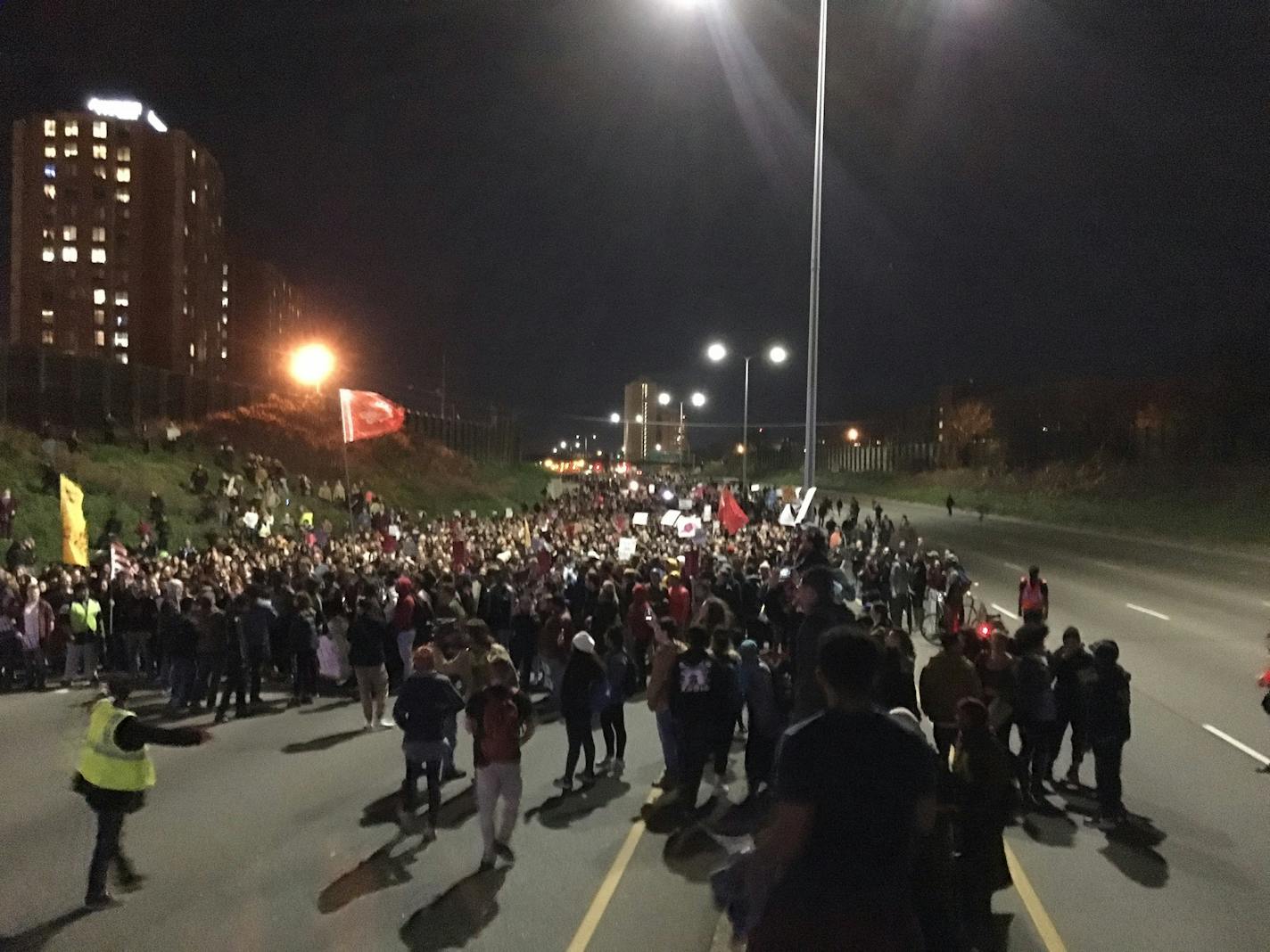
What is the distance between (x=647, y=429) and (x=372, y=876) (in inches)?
6229

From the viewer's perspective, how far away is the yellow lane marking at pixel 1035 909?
6.06 m

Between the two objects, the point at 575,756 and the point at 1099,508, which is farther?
the point at 1099,508

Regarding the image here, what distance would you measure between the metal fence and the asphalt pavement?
75.8 feet

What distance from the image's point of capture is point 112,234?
93.4m

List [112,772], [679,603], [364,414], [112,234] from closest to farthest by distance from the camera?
[112,772]
[679,603]
[364,414]
[112,234]

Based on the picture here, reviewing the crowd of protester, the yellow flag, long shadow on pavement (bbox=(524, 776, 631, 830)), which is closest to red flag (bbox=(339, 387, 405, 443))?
the crowd of protester

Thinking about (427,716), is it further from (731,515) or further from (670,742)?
(731,515)

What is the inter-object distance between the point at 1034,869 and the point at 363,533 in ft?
72.2

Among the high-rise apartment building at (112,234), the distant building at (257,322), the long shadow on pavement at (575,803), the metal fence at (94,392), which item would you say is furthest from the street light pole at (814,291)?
the distant building at (257,322)

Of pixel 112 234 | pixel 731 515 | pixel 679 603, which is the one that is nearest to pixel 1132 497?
pixel 731 515

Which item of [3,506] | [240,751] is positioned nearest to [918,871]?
[240,751]

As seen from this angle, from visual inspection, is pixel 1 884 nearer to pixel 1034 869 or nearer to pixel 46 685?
pixel 1034 869

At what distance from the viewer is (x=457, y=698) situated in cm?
830

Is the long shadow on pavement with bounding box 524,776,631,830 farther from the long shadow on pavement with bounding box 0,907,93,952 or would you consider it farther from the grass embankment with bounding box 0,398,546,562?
the grass embankment with bounding box 0,398,546,562
